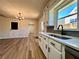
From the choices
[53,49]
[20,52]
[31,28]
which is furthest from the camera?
[31,28]

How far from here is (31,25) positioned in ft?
39.7

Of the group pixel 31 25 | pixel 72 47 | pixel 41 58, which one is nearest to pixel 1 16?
pixel 31 25

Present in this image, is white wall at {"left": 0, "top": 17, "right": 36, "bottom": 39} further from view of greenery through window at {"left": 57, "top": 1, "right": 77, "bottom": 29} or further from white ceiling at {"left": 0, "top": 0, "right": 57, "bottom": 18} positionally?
view of greenery through window at {"left": 57, "top": 1, "right": 77, "bottom": 29}

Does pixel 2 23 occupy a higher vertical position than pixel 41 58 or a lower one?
higher

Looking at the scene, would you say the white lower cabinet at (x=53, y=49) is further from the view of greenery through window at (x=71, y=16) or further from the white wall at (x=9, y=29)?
the white wall at (x=9, y=29)

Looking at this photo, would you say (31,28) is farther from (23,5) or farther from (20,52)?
(20,52)

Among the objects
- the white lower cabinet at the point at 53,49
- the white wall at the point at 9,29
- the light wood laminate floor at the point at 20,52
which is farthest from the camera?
the white wall at the point at 9,29

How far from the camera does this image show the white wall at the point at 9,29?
927 centimetres

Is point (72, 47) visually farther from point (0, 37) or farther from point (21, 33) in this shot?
point (21, 33)

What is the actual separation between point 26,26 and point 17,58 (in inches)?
329

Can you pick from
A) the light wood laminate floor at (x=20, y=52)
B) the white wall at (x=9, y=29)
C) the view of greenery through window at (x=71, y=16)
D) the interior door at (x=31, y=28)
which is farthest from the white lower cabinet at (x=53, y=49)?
the interior door at (x=31, y=28)

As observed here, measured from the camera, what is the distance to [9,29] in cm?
1002

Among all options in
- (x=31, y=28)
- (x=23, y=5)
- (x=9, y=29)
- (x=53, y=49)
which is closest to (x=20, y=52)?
(x=53, y=49)

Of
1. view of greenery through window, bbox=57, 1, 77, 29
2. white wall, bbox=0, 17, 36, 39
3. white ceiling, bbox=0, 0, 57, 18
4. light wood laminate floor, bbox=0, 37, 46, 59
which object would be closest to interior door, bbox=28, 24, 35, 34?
white wall, bbox=0, 17, 36, 39
